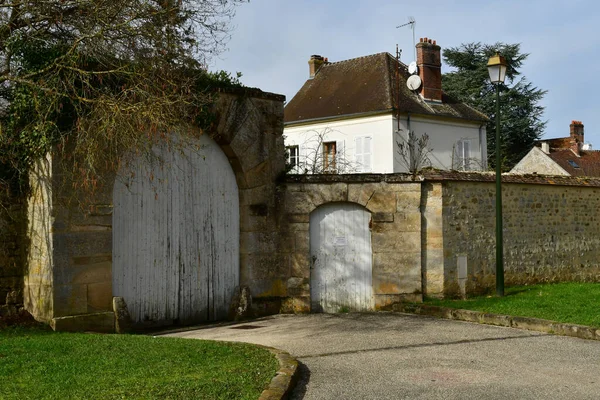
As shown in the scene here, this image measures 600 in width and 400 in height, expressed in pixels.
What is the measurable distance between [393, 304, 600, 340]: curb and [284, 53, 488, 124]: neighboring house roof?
1538 cm

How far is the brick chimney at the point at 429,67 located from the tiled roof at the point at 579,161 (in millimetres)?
10786

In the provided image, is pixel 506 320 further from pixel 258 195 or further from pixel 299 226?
pixel 258 195

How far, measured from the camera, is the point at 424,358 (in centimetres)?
730

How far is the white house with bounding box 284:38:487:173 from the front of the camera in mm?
25953

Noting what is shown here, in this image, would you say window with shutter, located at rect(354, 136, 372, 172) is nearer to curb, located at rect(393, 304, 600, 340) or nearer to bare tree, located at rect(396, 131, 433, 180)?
bare tree, located at rect(396, 131, 433, 180)

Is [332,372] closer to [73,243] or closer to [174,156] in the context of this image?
[73,243]

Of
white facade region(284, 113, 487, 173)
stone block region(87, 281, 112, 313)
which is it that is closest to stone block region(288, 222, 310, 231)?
stone block region(87, 281, 112, 313)

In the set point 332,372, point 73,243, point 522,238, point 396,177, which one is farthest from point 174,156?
point 522,238

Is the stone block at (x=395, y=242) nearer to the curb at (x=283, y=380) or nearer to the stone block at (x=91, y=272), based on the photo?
the stone block at (x=91, y=272)

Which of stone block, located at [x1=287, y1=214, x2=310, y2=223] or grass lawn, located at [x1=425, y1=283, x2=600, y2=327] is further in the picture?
stone block, located at [x1=287, y1=214, x2=310, y2=223]

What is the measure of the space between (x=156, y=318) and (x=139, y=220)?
4.93 feet

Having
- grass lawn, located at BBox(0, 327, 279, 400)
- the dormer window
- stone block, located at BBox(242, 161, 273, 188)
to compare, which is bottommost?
grass lawn, located at BBox(0, 327, 279, 400)

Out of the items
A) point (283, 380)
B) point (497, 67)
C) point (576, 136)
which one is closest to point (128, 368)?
Answer: point (283, 380)

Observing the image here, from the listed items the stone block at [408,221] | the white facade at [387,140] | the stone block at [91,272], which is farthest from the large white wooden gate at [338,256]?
the white facade at [387,140]
